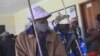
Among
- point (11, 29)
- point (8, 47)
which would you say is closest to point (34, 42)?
point (8, 47)

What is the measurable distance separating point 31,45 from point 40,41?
0.21 ft

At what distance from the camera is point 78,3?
3180mm

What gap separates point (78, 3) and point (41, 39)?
6.06 feet

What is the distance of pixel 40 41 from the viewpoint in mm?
1429

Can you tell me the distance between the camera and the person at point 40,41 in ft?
4.58

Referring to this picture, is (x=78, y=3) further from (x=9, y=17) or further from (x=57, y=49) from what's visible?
(x=9, y=17)

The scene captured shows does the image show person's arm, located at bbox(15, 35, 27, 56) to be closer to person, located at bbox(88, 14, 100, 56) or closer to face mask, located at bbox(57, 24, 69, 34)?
person, located at bbox(88, 14, 100, 56)

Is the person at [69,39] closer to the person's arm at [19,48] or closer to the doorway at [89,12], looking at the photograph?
the doorway at [89,12]

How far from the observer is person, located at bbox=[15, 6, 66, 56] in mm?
1397

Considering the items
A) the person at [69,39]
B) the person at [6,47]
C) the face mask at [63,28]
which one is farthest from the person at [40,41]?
the person at [6,47]

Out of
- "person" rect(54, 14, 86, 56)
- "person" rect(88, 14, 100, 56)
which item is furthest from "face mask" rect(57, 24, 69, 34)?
"person" rect(88, 14, 100, 56)

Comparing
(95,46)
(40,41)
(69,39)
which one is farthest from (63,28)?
(40,41)

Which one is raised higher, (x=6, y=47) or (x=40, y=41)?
(x=40, y=41)

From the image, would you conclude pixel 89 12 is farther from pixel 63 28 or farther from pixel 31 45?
pixel 31 45
